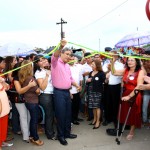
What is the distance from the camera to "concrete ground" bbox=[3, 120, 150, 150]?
483 cm

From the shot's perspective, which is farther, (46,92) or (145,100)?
(145,100)

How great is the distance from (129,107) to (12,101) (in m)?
2.39

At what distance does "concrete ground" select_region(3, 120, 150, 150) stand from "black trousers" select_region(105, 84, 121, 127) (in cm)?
61

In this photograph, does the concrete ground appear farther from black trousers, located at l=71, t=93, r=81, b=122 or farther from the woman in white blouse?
black trousers, located at l=71, t=93, r=81, b=122

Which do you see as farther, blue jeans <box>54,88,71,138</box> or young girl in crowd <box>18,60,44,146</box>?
blue jeans <box>54,88,71,138</box>

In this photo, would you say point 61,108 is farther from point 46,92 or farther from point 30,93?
point 30,93

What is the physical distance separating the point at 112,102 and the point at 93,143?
1.50 meters

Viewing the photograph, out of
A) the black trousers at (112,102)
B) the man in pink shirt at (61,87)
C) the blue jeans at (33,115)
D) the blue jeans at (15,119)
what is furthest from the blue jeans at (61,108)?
the black trousers at (112,102)

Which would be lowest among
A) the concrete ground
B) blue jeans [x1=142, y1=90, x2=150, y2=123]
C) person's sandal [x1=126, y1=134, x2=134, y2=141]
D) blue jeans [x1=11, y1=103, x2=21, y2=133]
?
the concrete ground

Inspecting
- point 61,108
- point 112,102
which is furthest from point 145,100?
point 61,108

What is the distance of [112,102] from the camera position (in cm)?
629

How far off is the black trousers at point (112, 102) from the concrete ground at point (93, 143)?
1.99ft

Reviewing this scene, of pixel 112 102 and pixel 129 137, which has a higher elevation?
pixel 112 102

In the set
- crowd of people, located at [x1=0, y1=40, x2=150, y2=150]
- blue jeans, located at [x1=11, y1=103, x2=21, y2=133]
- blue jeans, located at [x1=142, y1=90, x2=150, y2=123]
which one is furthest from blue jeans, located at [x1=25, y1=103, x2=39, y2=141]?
blue jeans, located at [x1=142, y1=90, x2=150, y2=123]
